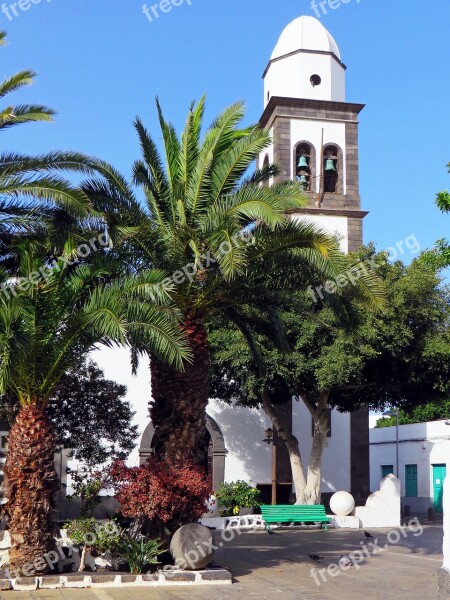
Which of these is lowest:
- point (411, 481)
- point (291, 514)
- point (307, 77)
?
point (291, 514)

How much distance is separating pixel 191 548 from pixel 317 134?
1984 cm

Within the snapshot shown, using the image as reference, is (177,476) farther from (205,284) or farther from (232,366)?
(232,366)

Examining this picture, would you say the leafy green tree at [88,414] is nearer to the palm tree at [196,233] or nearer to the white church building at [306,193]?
the white church building at [306,193]

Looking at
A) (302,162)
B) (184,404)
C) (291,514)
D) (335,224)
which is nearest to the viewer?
(184,404)

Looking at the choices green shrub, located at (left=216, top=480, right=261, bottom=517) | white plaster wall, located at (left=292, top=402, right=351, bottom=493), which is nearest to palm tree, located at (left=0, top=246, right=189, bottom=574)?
green shrub, located at (left=216, top=480, right=261, bottom=517)

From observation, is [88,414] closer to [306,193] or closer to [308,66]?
[306,193]

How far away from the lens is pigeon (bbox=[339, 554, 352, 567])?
14.3m

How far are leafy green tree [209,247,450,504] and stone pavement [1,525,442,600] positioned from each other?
482 cm

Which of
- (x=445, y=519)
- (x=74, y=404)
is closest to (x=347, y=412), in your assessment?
(x=74, y=404)

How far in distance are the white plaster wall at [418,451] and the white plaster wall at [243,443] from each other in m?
10.4

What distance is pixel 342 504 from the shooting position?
23.7 metres

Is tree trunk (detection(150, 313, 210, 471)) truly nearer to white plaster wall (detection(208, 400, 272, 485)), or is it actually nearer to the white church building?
the white church building

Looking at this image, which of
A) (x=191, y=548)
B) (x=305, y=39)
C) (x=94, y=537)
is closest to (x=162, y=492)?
(x=191, y=548)

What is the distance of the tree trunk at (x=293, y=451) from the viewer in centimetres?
2462
